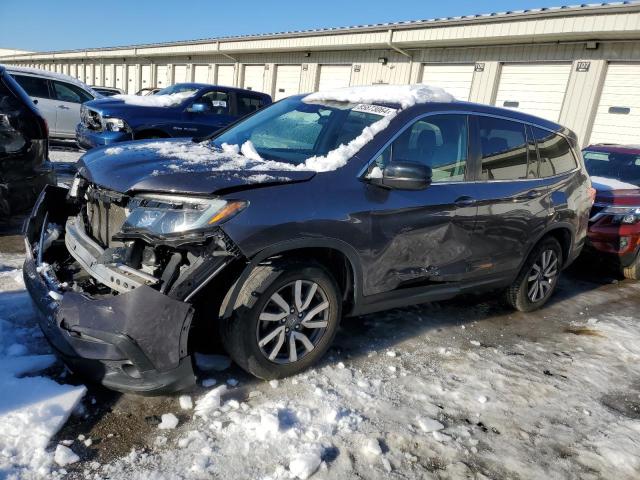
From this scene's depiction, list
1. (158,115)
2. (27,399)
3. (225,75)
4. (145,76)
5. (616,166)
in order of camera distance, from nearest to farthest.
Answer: (27,399) < (616,166) < (158,115) < (225,75) < (145,76)

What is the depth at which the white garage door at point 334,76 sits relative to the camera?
1731 centimetres

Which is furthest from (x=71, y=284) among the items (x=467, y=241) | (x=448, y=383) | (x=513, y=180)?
(x=513, y=180)

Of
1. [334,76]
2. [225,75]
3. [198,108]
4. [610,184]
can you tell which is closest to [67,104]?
[198,108]

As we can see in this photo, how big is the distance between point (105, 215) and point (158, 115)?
6068mm

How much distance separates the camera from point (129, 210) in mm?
2744

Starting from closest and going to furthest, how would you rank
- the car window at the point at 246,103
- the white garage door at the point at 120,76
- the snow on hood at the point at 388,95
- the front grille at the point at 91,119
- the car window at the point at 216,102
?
the snow on hood at the point at 388,95 → the front grille at the point at 91,119 → the car window at the point at 216,102 → the car window at the point at 246,103 → the white garage door at the point at 120,76

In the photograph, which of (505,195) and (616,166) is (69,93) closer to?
(505,195)

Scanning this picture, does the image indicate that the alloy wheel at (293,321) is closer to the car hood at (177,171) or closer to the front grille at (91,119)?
the car hood at (177,171)

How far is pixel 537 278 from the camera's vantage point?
15.8ft

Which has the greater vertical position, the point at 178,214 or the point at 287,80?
the point at 287,80

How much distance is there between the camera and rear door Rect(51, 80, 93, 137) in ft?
36.3

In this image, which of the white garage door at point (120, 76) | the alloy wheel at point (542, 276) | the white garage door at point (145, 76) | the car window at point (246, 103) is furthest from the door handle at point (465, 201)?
the white garage door at point (120, 76)

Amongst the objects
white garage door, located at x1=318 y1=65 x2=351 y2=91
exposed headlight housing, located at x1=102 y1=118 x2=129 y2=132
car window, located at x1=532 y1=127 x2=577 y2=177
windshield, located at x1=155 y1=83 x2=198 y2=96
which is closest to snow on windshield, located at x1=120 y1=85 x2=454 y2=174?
car window, located at x1=532 y1=127 x2=577 y2=177

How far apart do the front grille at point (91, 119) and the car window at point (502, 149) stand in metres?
6.61
